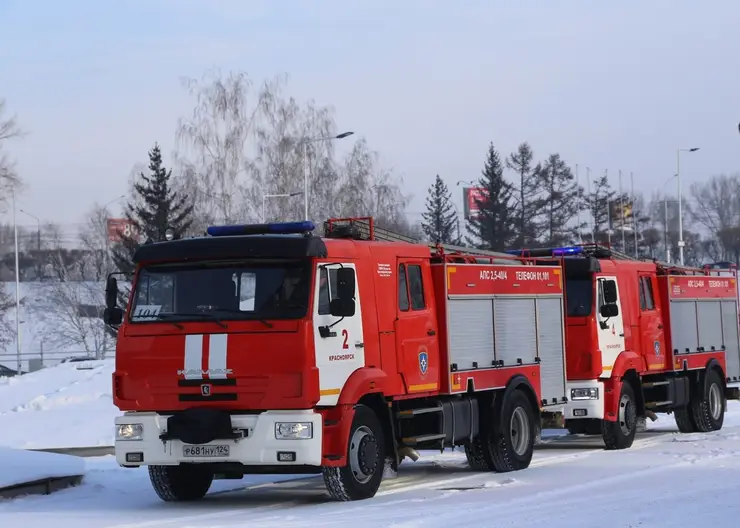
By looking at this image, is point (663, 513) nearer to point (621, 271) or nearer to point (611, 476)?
point (611, 476)

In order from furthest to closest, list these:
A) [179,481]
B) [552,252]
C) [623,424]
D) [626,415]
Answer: [552,252] → [626,415] → [623,424] → [179,481]

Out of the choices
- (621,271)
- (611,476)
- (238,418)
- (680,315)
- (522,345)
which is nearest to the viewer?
(238,418)

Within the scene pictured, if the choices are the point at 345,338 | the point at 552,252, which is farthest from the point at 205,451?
the point at 552,252

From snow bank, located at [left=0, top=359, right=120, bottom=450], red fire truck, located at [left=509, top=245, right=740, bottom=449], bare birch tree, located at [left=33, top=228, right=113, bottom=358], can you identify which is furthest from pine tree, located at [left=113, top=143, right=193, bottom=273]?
red fire truck, located at [left=509, top=245, right=740, bottom=449]

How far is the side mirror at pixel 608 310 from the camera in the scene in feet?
61.6

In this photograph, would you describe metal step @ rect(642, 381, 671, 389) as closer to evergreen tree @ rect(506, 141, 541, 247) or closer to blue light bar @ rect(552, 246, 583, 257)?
blue light bar @ rect(552, 246, 583, 257)

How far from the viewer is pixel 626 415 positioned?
19.1 m

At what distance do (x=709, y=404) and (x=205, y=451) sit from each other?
1266cm

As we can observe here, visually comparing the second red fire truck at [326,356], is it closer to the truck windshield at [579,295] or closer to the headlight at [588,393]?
the headlight at [588,393]

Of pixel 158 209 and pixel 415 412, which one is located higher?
pixel 158 209

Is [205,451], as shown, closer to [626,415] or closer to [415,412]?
[415,412]

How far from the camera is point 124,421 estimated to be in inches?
504

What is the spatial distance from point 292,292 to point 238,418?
1.35 meters

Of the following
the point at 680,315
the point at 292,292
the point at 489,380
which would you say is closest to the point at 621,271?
the point at 680,315
